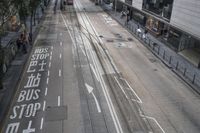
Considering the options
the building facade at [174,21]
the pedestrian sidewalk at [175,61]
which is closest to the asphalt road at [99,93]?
the pedestrian sidewalk at [175,61]

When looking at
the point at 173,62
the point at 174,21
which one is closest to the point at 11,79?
the point at 173,62

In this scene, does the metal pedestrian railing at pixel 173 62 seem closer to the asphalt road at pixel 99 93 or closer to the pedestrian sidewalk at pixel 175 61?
the pedestrian sidewalk at pixel 175 61

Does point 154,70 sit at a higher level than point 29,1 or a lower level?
lower

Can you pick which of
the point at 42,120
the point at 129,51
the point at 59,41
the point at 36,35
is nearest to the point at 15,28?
the point at 36,35

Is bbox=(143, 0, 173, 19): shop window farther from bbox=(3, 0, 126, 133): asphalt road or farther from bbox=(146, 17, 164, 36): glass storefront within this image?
bbox=(3, 0, 126, 133): asphalt road

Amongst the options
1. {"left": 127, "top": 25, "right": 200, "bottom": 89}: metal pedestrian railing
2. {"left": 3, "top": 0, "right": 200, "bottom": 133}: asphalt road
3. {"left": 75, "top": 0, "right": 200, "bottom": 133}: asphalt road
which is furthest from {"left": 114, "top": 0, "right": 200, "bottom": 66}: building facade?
{"left": 3, "top": 0, "right": 200, "bottom": 133}: asphalt road

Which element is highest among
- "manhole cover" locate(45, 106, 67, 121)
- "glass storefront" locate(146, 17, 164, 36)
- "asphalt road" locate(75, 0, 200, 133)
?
"glass storefront" locate(146, 17, 164, 36)

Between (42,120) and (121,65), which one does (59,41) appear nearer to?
(121,65)

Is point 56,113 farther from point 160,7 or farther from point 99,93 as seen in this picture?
point 160,7
